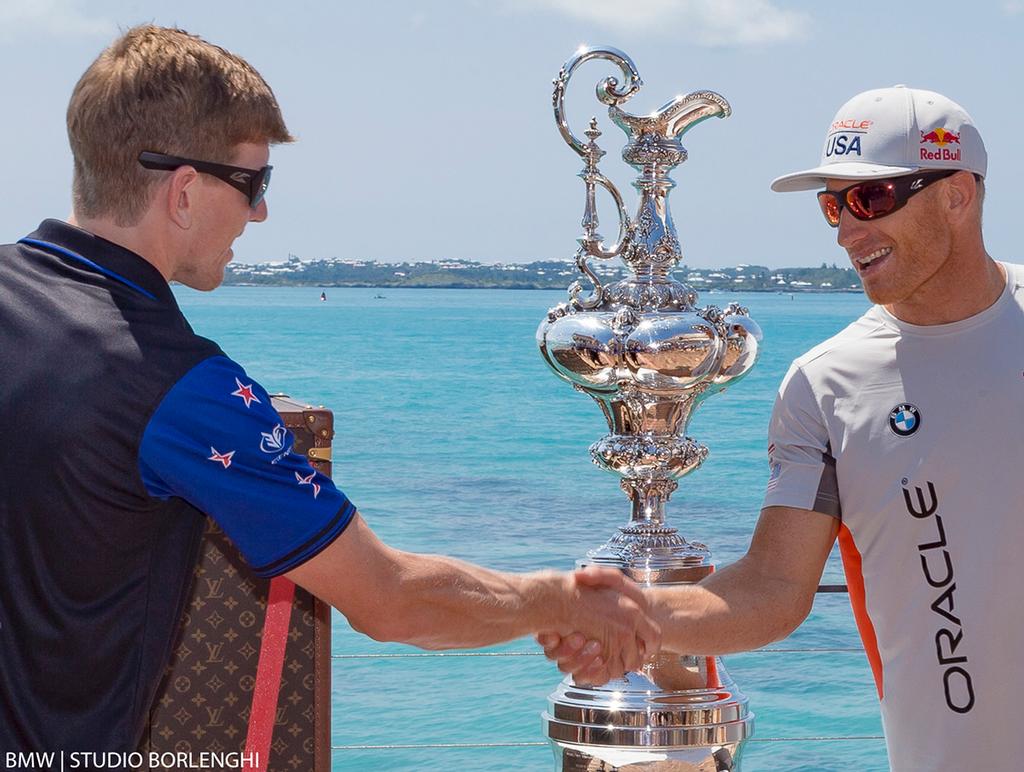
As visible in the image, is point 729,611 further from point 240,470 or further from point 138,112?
point 138,112

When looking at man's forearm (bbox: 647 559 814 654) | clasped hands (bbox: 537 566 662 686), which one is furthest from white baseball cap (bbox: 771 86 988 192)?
clasped hands (bbox: 537 566 662 686)

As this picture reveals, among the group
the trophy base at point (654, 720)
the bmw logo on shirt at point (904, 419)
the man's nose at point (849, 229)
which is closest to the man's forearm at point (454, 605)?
the trophy base at point (654, 720)

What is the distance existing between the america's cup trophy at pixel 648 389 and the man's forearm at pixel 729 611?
0.17m

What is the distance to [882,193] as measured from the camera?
2.34 metres

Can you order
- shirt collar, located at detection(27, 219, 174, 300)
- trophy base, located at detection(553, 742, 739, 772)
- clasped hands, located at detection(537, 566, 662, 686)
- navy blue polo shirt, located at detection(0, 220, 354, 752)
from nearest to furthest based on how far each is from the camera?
1. navy blue polo shirt, located at detection(0, 220, 354, 752)
2. shirt collar, located at detection(27, 219, 174, 300)
3. clasped hands, located at detection(537, 566, 662, 686)
4. trophy base, located at detection(553, 742, 739, 772)

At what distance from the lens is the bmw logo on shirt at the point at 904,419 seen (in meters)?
2.33

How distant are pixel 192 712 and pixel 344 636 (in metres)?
6.86

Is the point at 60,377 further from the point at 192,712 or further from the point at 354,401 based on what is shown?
the point at 354,401

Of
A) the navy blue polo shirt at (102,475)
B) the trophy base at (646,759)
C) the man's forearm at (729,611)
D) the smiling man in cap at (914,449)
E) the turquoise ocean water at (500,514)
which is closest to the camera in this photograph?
the navy blue polo shirt at (102,475)

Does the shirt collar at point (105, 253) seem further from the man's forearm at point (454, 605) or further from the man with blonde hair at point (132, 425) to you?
the man's forearm at point (454, 605)

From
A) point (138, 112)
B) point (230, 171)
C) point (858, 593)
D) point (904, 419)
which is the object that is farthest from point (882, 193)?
point (138, 112)

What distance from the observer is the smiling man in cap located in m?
2.23

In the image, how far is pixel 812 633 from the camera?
941 cm

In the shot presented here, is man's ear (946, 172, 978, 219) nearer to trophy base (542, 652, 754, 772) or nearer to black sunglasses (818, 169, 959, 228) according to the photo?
black sunglasses (818, 169, 959, 228)
